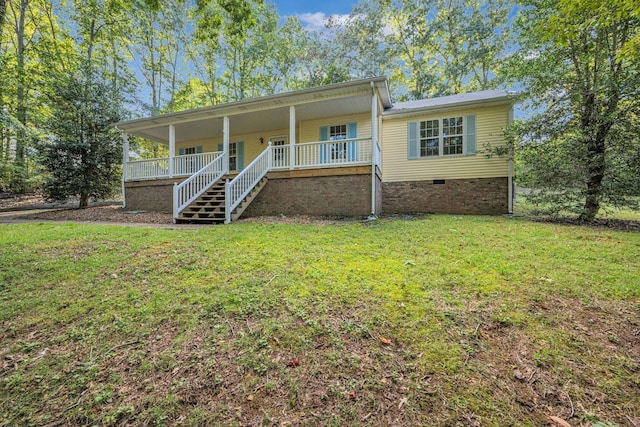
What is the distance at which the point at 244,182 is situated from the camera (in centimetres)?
851

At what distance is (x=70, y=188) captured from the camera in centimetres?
1114

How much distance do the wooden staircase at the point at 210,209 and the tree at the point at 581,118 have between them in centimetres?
874

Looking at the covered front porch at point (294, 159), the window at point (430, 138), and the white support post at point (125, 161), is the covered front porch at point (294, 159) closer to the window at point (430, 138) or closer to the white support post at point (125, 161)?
the white support post at point (125, 161)

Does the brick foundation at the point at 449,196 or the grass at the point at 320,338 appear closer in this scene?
the grass at the point at 320,338

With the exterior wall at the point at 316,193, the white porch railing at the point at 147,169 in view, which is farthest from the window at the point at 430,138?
the white porch railing at the point at 147,169

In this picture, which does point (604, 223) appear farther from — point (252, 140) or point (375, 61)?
point (375, 61)

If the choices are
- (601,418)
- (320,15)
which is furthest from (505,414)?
(320,15)

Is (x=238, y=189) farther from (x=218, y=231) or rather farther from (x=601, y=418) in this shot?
(x=601, y=418)

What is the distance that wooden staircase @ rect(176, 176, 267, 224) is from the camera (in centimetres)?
785

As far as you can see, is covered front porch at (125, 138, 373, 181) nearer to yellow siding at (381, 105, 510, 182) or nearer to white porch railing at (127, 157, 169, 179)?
white porch railing at (127, 157, 169, 179)

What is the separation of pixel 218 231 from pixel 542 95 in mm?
10243

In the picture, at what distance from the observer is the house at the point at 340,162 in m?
8.34

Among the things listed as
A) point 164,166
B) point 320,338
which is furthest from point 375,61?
point 320,338

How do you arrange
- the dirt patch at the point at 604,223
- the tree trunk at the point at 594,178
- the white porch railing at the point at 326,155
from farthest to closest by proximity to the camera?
1. the white porch railing at the point at 326,155
2. the tree trunk at the point at 594,178
3. the dirt patch at the point at 604,223
